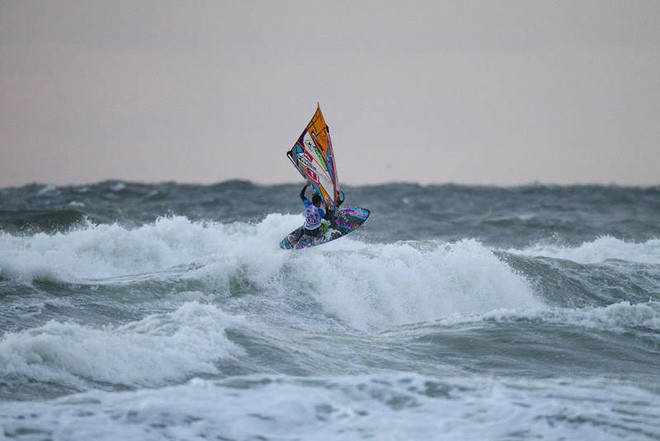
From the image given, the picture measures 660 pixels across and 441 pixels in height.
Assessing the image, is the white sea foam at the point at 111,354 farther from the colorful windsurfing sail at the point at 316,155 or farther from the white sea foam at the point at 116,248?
the colorful windsurfing sail at the point at 316,155

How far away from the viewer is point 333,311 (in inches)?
555

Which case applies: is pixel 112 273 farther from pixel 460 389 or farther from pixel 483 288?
pixel 460 389

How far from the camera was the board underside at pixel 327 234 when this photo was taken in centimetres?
1600

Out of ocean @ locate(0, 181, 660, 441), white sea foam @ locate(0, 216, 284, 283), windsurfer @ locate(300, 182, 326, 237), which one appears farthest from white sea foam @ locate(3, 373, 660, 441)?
windsurfer @ locate(300, 182, 326, 237)

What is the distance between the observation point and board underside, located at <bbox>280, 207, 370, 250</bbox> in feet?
52.5

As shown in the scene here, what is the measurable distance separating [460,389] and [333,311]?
515 centimetres

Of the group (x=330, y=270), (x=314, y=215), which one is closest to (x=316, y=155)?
(x=314, y=215)

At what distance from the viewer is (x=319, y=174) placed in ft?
51.8

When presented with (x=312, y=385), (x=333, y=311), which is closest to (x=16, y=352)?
(x=312, y=385)

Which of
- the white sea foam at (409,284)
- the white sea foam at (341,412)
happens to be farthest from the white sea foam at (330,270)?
the white sea foam at (341,412)

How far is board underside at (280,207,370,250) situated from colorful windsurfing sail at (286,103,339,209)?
1.45ft

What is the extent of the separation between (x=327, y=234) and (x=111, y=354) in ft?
23.8

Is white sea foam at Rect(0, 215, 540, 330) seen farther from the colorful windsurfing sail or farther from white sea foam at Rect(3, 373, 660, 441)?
white sea foam at Rect(3, 373, 660, 441)

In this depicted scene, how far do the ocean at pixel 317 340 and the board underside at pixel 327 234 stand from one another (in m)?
0.26
